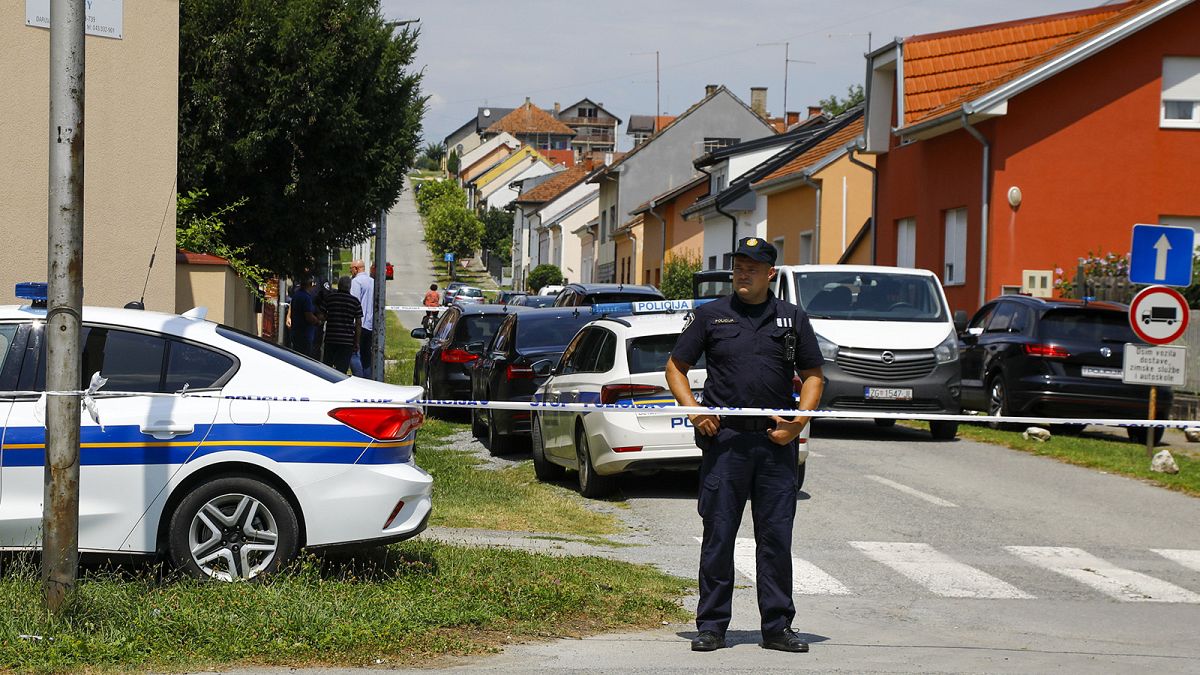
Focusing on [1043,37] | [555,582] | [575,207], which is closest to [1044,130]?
[1043,37]

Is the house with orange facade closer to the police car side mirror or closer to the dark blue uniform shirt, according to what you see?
the police car side mirror

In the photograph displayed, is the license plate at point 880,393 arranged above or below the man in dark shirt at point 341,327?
below

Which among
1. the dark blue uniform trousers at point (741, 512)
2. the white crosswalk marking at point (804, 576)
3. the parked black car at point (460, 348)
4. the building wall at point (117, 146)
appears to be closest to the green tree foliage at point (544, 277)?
→ the parked black car at point (460, 348)

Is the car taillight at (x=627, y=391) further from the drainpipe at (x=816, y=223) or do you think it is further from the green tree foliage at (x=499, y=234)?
the green tree foliage at (x=499, y=234)

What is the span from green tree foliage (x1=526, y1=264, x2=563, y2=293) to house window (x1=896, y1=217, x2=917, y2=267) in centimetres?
5681

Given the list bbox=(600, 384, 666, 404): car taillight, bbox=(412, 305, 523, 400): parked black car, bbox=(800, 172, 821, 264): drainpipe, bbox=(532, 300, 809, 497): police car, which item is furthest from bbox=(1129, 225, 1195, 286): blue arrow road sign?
bbox=(800, 172, 821, 264): drainpipe

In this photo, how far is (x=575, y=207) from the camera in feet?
311

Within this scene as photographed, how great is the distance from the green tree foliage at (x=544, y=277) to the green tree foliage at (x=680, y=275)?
33.7m

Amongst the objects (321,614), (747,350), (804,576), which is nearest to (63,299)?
(321,614)

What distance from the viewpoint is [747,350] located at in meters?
7.04

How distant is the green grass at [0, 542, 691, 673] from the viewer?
650 cm

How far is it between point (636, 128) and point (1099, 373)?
130085mm

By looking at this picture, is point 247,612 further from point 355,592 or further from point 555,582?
point 555,582

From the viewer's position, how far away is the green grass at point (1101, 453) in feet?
49.2
